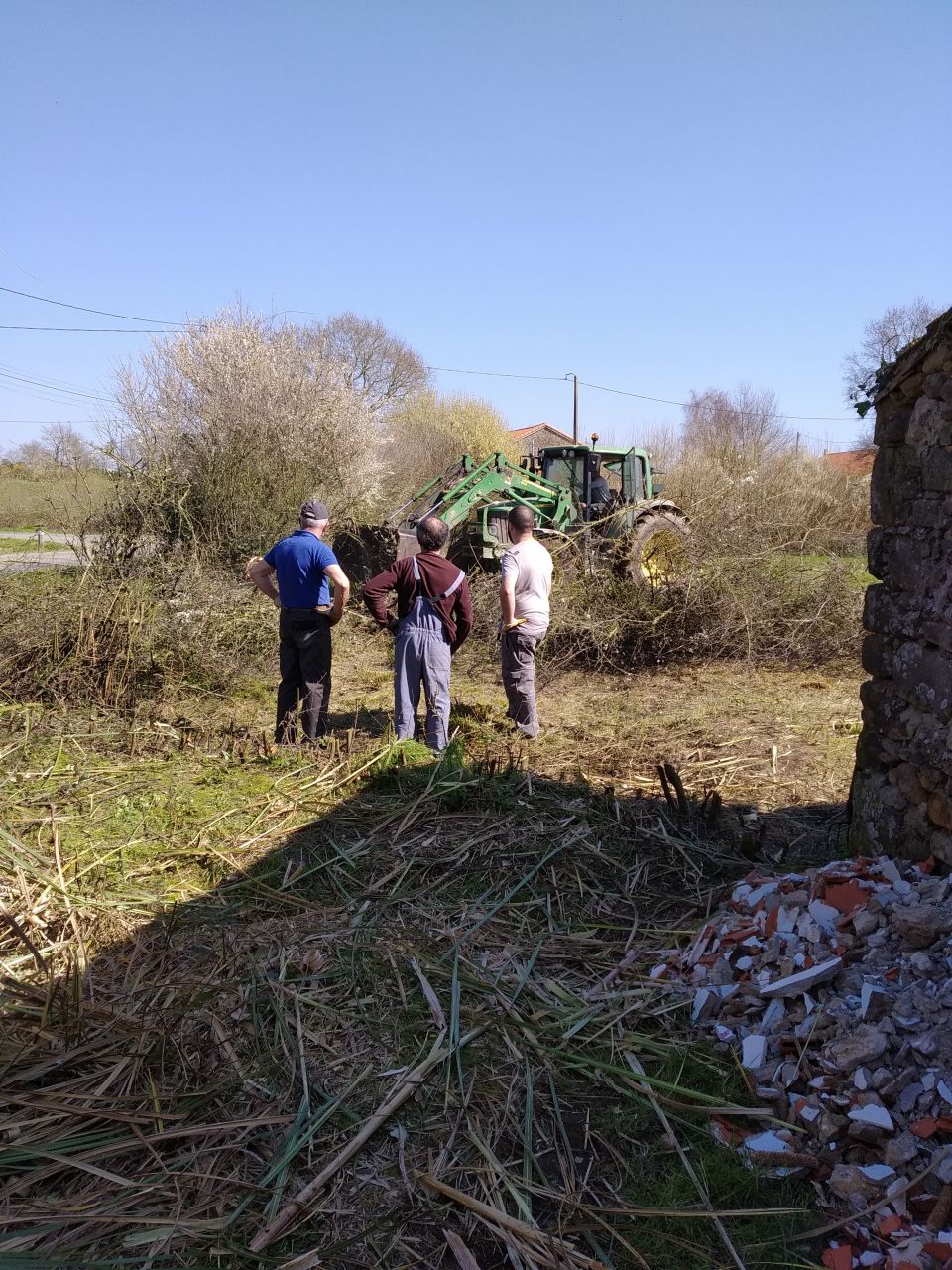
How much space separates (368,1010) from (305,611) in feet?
11.4

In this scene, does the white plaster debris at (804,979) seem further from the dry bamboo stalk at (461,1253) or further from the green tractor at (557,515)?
the green tractor at (557,515)

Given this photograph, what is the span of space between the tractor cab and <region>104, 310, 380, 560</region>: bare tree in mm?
3797

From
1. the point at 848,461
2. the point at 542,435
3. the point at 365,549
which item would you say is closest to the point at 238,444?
the point at 365,549

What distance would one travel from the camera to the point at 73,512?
980 cm

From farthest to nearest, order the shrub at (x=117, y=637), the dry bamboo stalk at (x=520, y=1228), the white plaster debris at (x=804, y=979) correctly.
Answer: the shrub at (x=117, y=637) → the white plaster debris at (x=804, y=979) → the dry bamboo stalk at (x=520, y=1228)

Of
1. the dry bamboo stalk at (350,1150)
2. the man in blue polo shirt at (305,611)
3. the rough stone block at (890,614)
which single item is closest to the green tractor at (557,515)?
the man in blue polo shirt at (305,611)

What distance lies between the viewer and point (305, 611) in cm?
623

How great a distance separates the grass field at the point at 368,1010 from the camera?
2326mm

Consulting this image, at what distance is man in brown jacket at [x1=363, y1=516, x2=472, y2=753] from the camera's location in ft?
19.8

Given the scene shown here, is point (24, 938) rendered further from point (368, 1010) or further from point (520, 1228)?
point (520, 1228)

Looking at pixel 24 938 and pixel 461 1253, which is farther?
pixel 24 938

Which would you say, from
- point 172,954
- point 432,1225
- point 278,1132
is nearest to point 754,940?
point 432,1225

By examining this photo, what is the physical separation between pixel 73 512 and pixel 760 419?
144ft

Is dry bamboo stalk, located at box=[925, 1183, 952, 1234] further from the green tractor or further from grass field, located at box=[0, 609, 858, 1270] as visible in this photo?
the green tractor
